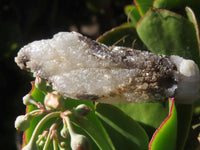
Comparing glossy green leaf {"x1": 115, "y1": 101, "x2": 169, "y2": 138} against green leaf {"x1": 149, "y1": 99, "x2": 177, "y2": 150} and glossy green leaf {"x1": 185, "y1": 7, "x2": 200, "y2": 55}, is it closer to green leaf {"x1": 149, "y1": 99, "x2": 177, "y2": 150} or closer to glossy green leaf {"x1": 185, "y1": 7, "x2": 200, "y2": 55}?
green leaf {"x1": 149, "y1": 99, "x2": 177, "y2": 150}

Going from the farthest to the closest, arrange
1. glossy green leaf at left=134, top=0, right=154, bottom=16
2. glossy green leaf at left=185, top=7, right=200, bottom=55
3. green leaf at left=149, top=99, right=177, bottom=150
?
glossy green leaf at left=134, top=0, right=154, bottom=16 < glossy green leaf at left=185, top=7, right=200, bottom=55 < green leaf at left=149, top=99, right=177, bottom=150

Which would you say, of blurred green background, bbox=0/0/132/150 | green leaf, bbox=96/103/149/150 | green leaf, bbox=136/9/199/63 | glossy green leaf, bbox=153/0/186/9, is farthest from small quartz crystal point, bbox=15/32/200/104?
blurred green background, bbox=0/0/132/150

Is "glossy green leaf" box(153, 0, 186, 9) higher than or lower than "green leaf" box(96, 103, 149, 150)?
higher

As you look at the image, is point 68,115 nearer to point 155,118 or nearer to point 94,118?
point 94,118

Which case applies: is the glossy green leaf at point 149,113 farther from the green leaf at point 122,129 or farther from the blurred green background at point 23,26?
the blurred green background at point 23,26

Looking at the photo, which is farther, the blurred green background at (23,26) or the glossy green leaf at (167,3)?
the blurred green background at (23,26)

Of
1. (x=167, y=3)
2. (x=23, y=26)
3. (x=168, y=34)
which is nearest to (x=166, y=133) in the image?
(x=168, y=34)

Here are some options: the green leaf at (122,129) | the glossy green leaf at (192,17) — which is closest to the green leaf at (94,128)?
the green leaf at (122,129)


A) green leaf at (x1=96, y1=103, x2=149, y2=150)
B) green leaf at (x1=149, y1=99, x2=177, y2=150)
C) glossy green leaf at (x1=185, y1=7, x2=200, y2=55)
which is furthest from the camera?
glossy green leaf at (x1=185, y1=7, x2=200, y2=55)

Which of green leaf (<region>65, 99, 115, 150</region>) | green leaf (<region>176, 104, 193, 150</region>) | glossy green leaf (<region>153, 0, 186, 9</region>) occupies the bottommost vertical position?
green leaf (<region>176, 104, 193, 150</region>)
